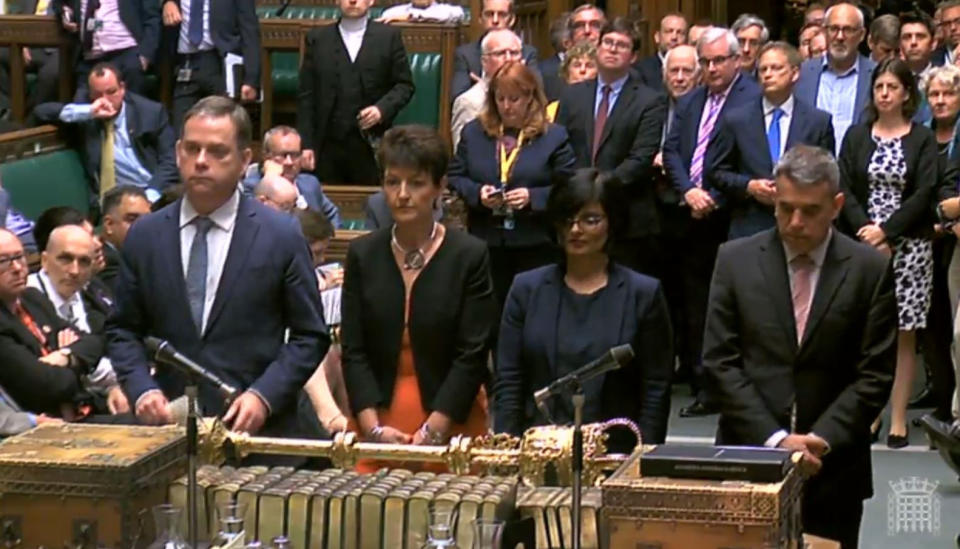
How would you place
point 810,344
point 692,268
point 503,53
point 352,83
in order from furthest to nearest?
point 352,83 → point 503,53 → point 692,268 → point 810,344

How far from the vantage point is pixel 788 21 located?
1404 cm

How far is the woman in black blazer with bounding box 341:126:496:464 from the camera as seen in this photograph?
4.66 metres

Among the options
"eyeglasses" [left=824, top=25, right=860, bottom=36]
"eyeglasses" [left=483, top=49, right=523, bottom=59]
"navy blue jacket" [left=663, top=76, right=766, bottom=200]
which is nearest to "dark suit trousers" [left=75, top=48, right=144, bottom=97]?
"eyeglasses" [left=483, top=49, right=523, bottom=59]

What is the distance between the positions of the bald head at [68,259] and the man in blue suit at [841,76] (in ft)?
10.8

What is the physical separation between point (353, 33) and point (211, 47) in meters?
0.91

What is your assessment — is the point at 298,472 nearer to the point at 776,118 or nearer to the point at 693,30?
the point at 776,118

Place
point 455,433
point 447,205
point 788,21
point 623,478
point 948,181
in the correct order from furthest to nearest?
point 788,21, point 447,205, point 948,181, point 455,433, point 623,478

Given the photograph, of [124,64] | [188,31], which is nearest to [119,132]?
[124,64]

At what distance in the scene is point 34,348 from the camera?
575 cm

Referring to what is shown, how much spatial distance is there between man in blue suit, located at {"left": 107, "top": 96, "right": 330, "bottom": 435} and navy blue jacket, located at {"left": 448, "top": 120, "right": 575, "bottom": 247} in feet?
9.96

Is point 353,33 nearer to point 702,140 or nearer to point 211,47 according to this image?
point 211,47

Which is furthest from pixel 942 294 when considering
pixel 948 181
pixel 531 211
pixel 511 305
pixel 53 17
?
pixel 53 17

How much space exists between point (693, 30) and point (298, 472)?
640 cm

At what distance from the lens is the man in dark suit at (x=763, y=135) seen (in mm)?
7422
